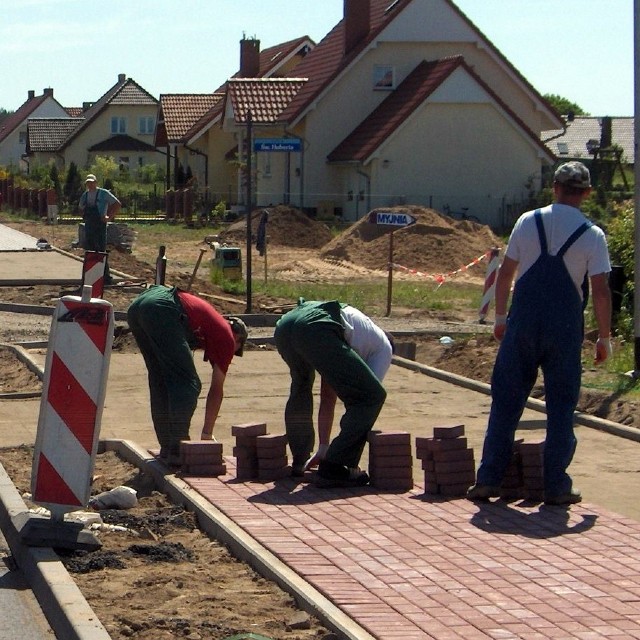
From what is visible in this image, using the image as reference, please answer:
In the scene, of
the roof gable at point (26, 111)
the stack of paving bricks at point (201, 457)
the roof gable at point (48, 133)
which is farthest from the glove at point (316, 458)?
the roof gable at point (26, 111)

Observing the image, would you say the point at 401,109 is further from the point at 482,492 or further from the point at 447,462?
the point at 482,492

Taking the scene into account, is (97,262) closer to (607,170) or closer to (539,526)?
(539,526)

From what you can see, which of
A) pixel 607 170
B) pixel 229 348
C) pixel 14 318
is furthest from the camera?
pixel 607 170

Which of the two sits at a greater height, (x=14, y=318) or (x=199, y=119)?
(x=199, y=119)

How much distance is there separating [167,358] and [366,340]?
136 centimetres

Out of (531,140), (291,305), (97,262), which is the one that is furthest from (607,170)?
(97,262)

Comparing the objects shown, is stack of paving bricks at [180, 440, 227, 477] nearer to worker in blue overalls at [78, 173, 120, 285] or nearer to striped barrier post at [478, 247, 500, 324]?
striped barrier post at [478, 247, 500, 324]

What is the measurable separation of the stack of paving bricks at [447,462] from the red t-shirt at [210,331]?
1530 mm

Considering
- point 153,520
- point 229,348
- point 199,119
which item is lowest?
point 153,520

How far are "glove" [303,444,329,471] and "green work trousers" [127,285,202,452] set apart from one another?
857 millimetres

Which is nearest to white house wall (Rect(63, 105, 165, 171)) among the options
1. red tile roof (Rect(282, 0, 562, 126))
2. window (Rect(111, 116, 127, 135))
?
window (Rect(111, 116, 127, 135))

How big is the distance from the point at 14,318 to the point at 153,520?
1316 centimetres

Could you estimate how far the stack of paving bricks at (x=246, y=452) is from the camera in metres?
9.19

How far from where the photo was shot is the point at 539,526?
25.9ft
